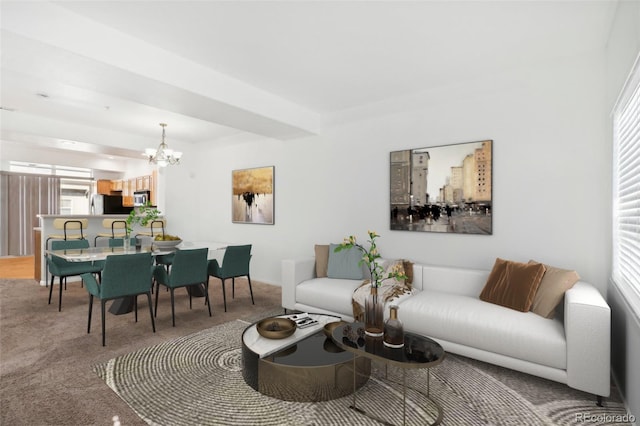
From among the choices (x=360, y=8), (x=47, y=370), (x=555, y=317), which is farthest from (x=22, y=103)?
(x=555, y=317)

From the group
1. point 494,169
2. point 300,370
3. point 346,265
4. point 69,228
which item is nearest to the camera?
point 300,370

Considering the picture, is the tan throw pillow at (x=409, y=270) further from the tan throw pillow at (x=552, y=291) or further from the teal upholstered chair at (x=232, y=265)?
the teal upholstered chair at (x=232, y=265)

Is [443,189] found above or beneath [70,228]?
above

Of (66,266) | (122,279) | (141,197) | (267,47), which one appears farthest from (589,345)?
(141,197)

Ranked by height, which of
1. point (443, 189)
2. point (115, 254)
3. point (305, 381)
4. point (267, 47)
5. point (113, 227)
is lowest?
point (305, 381)

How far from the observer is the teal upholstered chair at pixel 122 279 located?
3.15m

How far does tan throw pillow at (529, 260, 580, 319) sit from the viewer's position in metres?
2.56

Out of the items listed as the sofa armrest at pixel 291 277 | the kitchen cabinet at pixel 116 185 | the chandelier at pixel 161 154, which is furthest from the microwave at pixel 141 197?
the sofa armrest at pixel 291 277

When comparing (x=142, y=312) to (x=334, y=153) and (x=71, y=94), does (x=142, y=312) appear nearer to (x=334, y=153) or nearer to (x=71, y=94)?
(x=71, y=94)

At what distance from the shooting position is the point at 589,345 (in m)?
2.16

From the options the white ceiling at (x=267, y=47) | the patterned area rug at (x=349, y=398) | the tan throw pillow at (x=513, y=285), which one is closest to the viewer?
the patterned area rug at (x=349, y=398)

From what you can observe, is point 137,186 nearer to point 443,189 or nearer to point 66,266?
point 66,266

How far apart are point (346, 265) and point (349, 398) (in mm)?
1938

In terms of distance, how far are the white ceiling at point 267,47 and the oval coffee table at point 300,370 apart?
2408 mm
